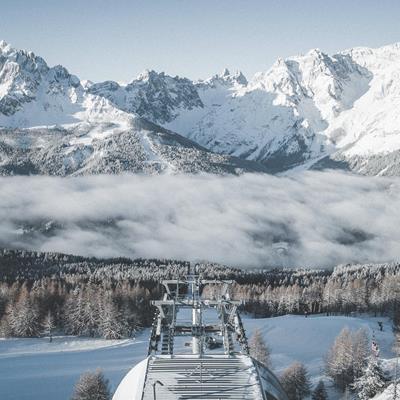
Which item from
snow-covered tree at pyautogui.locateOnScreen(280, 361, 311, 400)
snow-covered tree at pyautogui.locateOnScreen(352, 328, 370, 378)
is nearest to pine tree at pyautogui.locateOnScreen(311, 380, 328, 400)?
snow-covered tree at pyautogui.locateOnScreen(280, 361, 311, 400)

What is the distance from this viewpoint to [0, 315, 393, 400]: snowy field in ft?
285

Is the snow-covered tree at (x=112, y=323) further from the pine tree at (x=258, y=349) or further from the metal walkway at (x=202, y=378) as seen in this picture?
the metal walkway at (x=202, y=378)

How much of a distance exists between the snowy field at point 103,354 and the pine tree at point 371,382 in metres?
18.8

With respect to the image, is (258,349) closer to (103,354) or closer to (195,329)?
(103,354)

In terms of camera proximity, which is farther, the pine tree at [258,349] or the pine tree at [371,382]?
the pine tree at [258,349]

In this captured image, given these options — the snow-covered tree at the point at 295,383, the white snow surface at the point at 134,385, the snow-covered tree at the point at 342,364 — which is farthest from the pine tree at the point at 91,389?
the white snow surface at the point at 134,385

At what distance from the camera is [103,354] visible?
352 ft

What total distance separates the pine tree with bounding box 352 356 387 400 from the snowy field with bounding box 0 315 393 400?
739 inches

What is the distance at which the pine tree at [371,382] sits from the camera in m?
73.8

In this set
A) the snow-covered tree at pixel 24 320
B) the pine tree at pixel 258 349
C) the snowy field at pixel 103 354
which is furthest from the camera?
the snow-covered tree at pixel 24 320

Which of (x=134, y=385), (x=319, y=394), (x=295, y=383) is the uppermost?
(x=134, y=385)

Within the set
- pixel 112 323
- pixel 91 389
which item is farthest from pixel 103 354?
pixel 91 389

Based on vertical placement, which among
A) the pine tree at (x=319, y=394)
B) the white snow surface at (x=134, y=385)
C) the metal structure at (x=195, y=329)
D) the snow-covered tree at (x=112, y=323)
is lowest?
the pine tree at (x=319, y=394)

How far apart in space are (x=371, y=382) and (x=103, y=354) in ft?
179
